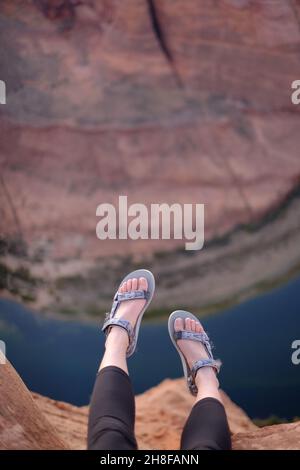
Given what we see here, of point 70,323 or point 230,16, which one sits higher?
point 230,16

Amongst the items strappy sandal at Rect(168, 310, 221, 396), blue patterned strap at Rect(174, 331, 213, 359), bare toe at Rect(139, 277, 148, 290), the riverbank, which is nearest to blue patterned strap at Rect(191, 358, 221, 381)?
strappy sandal at Rect(168, 310, 221, 396)

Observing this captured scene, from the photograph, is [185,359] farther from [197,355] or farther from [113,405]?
[113,405]

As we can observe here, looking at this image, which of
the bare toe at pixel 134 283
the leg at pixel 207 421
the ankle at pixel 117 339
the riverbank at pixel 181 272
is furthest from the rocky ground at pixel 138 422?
the bare toe at pixel 134 283

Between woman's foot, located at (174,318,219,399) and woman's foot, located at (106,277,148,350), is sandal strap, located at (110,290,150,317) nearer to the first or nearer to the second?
woman's foot, located at (106,277,148,350)

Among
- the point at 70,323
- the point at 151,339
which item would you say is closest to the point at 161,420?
the point at 151,339
